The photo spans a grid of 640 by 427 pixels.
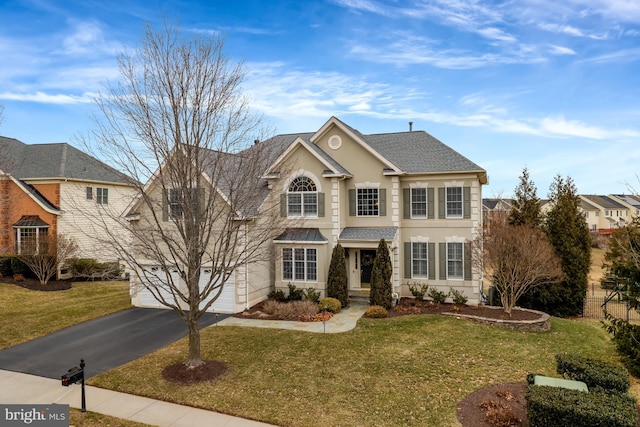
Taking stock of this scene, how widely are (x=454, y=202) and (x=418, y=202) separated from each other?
1771 millimetres

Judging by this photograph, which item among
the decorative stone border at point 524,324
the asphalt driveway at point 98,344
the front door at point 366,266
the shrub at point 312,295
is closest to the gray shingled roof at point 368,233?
the front door at point 366,266

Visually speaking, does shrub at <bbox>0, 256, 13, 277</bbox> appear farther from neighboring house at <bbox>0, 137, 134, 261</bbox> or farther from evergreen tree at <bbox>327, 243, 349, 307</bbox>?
evergreen tree at <bbox>327, 243, 349, 307</bbox>

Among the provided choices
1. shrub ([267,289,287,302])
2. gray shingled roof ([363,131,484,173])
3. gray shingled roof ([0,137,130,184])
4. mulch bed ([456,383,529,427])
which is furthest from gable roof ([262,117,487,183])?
gray shingled roof ([0,137,130,184])

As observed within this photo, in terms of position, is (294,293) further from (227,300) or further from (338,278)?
(227,300)

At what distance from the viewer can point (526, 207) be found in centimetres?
2186

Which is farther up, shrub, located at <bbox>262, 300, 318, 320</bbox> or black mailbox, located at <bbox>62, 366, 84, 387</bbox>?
black mailbox, located at <bbox>62, 366, 84, 387</bbox>

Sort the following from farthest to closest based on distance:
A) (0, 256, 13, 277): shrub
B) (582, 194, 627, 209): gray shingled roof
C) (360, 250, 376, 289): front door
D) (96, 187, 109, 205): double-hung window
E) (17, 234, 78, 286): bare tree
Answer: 1. (582, 194, 627, 209): gray shingled roof
2. (96, 187, 109, 205): double-hung window
3. (0, 256, 13, 277): shrub
4. (17, 234, 78, 286): bare tree
5. (360, 250, 376, 289): front door

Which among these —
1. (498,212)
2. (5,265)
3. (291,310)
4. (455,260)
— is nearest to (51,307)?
(5,265)

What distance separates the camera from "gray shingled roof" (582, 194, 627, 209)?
75875mm

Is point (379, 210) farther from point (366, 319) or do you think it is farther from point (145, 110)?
point (145, 110)

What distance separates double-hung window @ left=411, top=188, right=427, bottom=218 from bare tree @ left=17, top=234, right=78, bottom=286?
2172cm

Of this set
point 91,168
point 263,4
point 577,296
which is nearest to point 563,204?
point 577,296

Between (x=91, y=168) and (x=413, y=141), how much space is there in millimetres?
23829

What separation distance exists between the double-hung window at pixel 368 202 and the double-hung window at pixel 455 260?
4.12m
